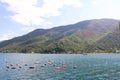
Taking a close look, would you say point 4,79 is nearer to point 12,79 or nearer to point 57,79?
point 12,79

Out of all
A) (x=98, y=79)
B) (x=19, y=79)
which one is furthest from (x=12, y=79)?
(x=98, y=79)

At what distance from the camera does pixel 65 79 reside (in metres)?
83.3

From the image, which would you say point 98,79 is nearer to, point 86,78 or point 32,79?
point 86,78

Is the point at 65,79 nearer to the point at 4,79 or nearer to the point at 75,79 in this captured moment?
the point at 75,79

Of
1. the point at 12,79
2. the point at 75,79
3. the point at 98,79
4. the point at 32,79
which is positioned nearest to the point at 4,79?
the point at 12,79

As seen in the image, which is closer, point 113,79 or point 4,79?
point 113,79

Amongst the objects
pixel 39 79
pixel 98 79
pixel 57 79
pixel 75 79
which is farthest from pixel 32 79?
pixel 98 79

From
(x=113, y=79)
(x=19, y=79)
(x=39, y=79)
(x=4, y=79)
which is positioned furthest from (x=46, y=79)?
(x=113, y=79)

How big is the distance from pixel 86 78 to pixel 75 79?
14.0ft

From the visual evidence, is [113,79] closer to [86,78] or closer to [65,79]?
[86,78]

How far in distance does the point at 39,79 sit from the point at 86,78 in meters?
16.1

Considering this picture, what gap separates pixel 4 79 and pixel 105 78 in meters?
35.2

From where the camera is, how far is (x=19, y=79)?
86625 mm

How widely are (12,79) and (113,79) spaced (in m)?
34.7
